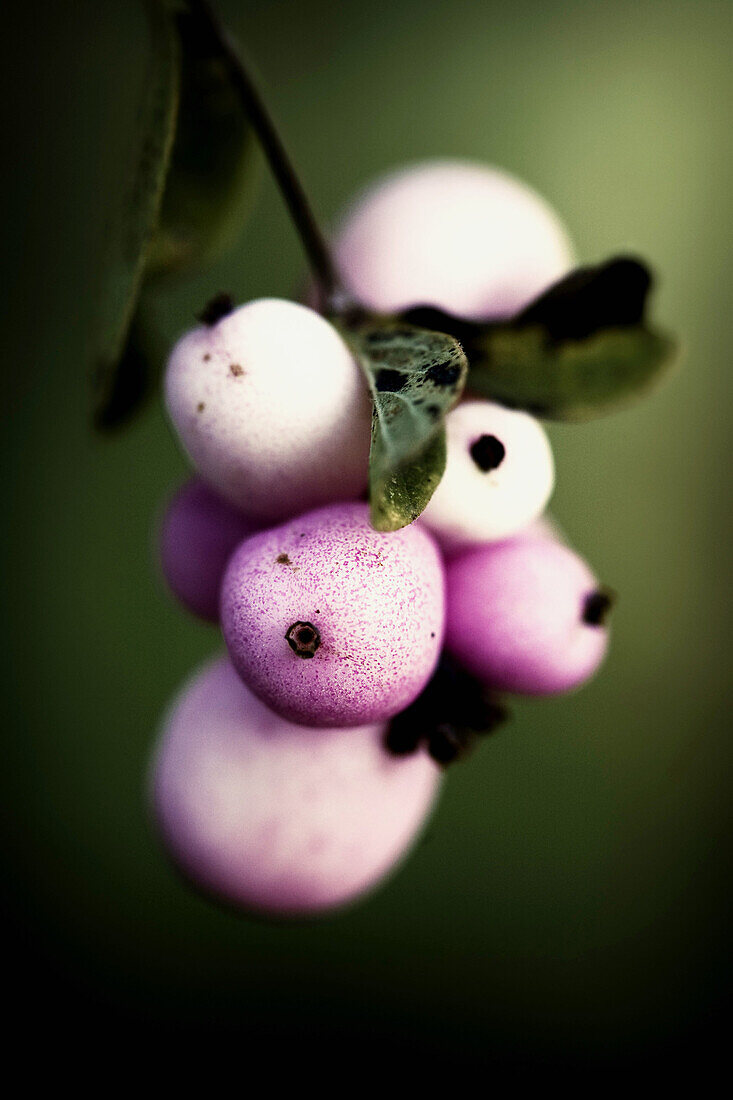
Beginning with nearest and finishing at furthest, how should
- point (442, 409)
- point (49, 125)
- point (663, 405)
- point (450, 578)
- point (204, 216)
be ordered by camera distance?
point (442, 409) < point (450, 578) < point (204, 216) < point (49, 125) < point (663, 405)

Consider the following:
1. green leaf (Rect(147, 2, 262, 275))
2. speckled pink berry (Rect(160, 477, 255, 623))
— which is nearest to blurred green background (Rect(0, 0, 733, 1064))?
green leaf (Rect(147, 2, 262, 275))

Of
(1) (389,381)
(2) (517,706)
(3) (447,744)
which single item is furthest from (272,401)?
(2) (517,706)

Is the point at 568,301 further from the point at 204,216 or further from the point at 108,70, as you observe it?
the point at 108,70

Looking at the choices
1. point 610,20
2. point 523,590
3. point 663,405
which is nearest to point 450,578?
point 523,590

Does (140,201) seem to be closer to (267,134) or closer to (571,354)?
(267,134)

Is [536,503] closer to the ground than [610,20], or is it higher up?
closer to the ground
